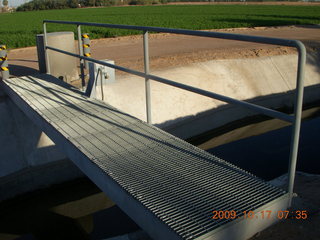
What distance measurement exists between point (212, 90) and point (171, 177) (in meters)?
7.69

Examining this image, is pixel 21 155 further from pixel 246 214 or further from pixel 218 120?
pixel 246 214

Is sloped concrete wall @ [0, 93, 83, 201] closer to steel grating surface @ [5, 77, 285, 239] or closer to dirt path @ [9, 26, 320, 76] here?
steel grating surface @ [5, 77, 285, 239]

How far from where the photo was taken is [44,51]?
25.2ft

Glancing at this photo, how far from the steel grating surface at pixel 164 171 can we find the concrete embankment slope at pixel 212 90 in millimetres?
4026

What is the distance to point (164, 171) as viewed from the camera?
2980 millimetres

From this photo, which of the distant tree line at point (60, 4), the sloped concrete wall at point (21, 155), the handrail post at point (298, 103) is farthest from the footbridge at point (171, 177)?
the distant tree line at point (60, 4)

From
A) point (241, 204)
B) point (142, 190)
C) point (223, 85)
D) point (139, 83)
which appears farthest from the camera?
point (223, 85)

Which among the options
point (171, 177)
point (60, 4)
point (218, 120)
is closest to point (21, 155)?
point (171, 177)

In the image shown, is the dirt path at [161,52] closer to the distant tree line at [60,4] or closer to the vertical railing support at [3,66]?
the vertical railing support at [3,66]

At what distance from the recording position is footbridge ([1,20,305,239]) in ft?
7.60

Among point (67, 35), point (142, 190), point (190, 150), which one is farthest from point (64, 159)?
point (142, 190)

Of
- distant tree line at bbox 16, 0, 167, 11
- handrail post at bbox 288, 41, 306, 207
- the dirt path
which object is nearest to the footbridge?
handrail post at bbox 288, 41, 306, 207

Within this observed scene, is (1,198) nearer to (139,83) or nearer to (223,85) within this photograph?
(139,83)

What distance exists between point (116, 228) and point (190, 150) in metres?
3.05
